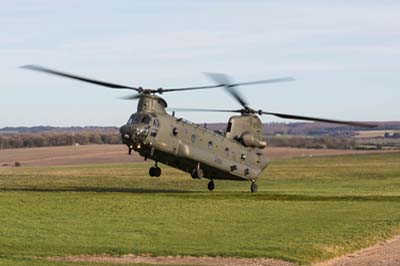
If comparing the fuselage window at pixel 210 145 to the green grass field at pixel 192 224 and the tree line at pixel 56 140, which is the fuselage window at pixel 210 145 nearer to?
the green grass field at pixel 192 224

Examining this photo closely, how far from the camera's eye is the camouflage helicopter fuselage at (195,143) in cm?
4128

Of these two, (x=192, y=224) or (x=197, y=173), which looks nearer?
(x=192, y=224)

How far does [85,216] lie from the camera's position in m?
31.7

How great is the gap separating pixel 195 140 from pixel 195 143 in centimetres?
15

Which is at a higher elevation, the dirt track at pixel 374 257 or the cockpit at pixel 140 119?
the cockpit at pixel 140 119

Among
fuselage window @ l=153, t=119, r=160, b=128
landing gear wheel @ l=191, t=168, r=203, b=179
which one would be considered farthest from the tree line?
fuselage window @ l=153, t=119, r=160, b=128

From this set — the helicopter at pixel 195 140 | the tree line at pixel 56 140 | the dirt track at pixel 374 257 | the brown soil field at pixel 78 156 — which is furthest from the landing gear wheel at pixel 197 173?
the tree line at pixel 56 140

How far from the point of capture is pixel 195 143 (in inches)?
1740

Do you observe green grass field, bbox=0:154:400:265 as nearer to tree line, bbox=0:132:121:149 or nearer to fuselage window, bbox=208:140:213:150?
fuselage window, bbox=208:140:213:150

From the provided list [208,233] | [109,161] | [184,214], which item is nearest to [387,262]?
[208,233]

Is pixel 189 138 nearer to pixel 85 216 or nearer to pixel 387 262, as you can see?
pixel 85 216

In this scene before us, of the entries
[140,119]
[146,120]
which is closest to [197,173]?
[146,120]

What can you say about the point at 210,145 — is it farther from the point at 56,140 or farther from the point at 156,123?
the point at 56,140

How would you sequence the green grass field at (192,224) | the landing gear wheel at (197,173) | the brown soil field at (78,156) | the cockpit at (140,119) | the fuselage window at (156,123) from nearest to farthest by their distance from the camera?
the green grass field at (192,224) < the cockpit at (140,119) < the fuselage window at (156,123) < the landing gear wheel at (197,173) < the brown soil field at (78,156)
